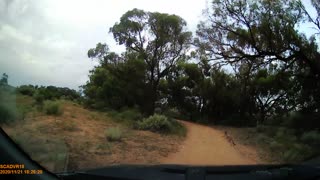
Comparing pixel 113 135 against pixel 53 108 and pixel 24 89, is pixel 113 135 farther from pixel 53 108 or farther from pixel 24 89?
pixel 24 89

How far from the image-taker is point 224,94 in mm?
37125

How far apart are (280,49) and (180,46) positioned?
26.3 feet

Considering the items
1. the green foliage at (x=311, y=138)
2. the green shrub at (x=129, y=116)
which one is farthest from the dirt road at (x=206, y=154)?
the green shrub at (x=129, y=116)

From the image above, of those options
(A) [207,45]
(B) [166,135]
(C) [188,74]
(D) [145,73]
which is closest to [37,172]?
(B) [166,135]

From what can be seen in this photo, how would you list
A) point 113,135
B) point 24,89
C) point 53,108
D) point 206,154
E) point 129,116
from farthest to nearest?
point 129,116, point 53,108, point 113,135, point 206,154, point 24,89

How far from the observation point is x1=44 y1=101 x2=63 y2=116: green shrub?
54.9 ft

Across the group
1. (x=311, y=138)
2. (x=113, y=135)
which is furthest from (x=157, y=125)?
(x=311, y=138)

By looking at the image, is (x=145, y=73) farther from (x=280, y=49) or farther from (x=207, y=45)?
(x=280, y=49)

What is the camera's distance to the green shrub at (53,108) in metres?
16.7

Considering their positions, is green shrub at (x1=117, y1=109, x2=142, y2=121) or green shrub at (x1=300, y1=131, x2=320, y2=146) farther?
green shrub at (x1=117, y1=109, x2=142, y2=121)

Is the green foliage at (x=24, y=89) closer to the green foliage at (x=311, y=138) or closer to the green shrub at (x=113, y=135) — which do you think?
the green shrub at (x=113, y=135)

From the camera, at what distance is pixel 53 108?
1758 cm

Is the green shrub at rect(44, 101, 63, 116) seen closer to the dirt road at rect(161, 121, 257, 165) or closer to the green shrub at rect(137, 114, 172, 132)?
the green shrub at rect(137, 114, 172, 132)

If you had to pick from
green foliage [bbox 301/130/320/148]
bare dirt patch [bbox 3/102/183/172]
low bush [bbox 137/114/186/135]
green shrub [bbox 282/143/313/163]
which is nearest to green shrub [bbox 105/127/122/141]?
bare dirt patch [bbox 3/102/183/172]
